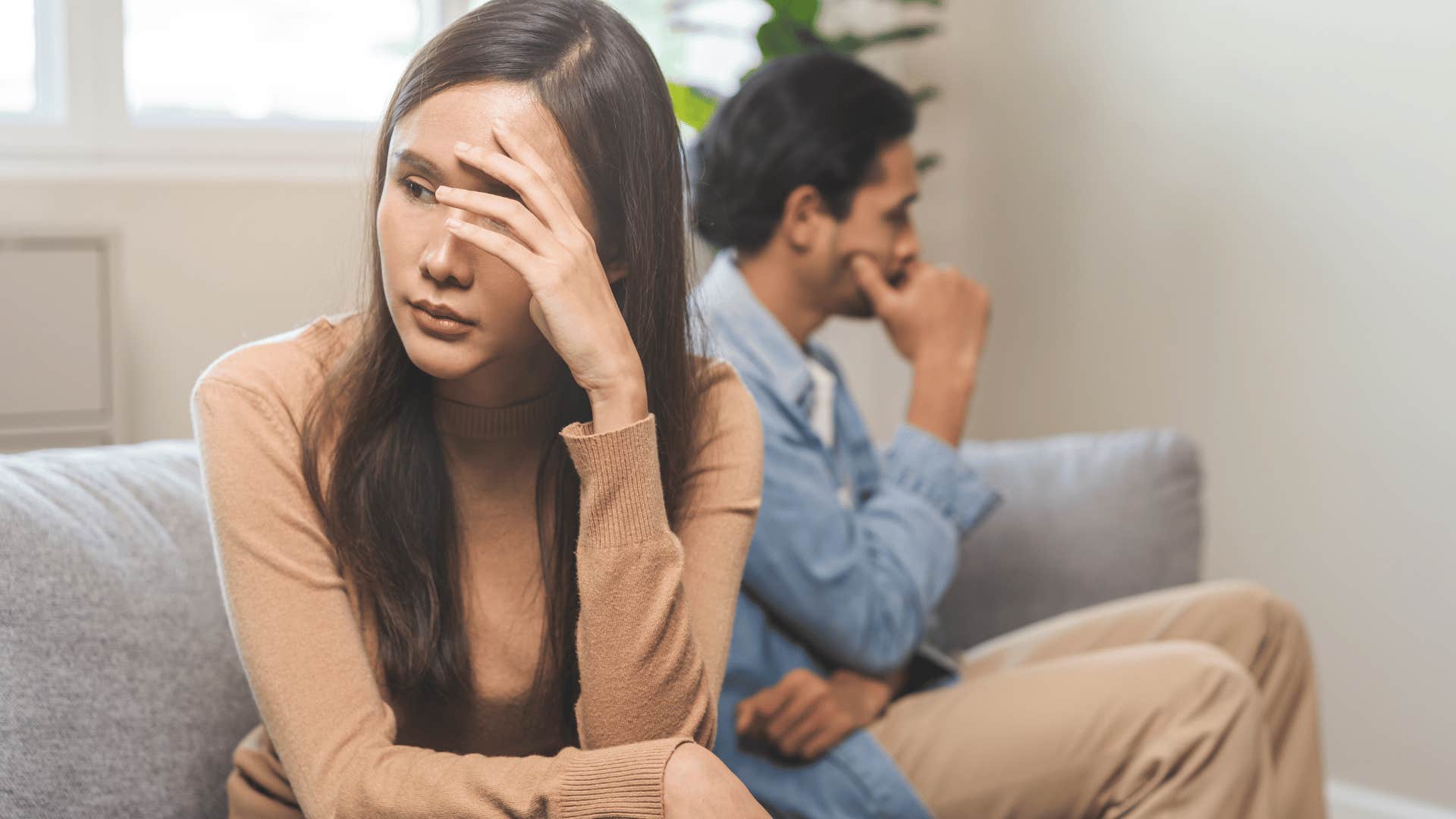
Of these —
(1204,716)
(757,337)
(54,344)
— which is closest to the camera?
(1204,716)

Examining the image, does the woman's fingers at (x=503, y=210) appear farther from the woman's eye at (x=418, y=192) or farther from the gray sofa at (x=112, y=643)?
the gray sofa at (x=112, y=643)

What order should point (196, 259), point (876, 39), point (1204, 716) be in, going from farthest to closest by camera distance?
1. point (876, 39)
2. point (196, 259)
3. point (1204, 716)

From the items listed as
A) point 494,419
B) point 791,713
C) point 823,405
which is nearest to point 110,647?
point 494,419

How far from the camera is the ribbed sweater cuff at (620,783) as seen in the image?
0.84 metres

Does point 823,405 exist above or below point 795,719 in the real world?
above

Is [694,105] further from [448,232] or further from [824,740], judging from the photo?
[448,232]

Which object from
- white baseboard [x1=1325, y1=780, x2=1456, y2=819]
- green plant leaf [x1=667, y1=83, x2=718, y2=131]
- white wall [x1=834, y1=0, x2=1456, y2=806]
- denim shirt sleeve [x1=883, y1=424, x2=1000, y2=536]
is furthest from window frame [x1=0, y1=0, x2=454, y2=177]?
white baseboard [x1=1325, y1=780, x2=1456, y2=819]

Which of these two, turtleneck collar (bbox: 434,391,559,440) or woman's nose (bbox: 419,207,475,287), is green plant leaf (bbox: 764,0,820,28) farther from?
woman's nose (bbox: 419,207,475,287)

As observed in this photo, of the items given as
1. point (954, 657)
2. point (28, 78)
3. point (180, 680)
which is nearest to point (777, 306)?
point (954, 657)

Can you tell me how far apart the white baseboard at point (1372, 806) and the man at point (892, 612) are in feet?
2.66

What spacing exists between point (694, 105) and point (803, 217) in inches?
28.6

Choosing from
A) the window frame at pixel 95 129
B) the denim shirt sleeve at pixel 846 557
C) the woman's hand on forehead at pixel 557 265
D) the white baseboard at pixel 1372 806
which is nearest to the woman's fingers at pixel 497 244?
the woman's hand on forehead at pixel 557 265

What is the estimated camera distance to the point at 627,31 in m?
1.02

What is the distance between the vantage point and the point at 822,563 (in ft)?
4.59
